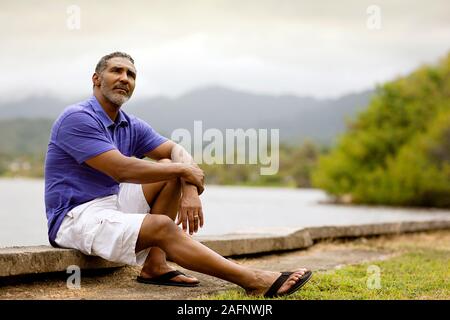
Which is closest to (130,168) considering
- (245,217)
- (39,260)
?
(39,260)

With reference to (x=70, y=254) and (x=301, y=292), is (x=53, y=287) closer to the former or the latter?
(x=70, y=254)

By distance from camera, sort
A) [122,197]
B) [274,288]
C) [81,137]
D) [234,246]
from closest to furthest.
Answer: [274,288], [81,137], [122,197], [234,246]

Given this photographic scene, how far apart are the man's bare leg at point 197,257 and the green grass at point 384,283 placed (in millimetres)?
111

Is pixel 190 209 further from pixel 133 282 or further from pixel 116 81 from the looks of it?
pixel 116 81

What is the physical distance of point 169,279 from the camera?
4.93 metres

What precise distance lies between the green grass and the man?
0.20m

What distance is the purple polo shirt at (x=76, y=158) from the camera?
460cm

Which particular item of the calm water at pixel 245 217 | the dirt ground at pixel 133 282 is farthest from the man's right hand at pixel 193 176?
the calm water at pixel 245 217

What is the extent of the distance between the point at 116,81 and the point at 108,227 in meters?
1.13

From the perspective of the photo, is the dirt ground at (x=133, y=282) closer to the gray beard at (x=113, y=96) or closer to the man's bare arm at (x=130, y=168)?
the man's bare arm at (x=130, y=168)

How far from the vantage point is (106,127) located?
4.82 meters

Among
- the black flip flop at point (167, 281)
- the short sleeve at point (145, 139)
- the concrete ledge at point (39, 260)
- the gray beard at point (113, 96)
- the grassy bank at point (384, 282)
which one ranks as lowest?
the grassy bank at point (384, 282)

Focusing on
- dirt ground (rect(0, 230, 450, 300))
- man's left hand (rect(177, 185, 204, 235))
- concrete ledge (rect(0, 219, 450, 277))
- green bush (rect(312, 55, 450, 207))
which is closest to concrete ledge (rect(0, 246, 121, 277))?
concrete ledge (rect(0, 219, 450, 277))
